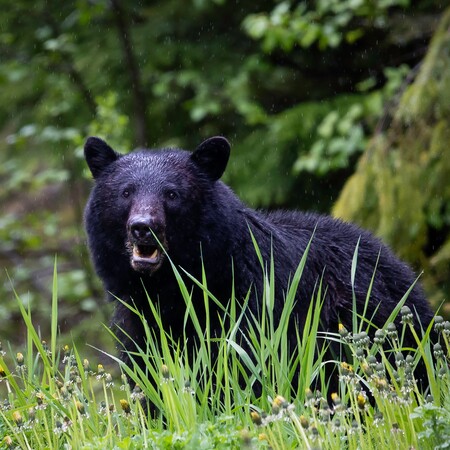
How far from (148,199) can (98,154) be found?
1.84 feet

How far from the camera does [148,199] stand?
470cm

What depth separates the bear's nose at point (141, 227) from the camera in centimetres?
441

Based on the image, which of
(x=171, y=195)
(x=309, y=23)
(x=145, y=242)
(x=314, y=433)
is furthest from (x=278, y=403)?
(x=309, y=23)

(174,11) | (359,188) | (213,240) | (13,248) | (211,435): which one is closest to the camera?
(211,435)

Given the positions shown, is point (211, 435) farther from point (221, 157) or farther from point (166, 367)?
point (221, 157)

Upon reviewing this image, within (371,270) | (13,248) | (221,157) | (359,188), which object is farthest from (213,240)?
(13,248)

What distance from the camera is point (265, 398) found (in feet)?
11.0

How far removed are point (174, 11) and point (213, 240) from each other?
18.1 feet

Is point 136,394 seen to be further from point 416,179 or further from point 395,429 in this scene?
point 416,179

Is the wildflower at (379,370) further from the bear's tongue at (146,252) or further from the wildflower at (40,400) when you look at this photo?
the bear's tongue at (146,252)

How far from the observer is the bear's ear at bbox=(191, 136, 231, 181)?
4996 mm

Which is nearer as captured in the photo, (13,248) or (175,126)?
(175,126)

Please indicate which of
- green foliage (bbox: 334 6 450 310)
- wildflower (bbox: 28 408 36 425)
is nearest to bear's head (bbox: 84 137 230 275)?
wildflower (bbox: 28 408 36 425)

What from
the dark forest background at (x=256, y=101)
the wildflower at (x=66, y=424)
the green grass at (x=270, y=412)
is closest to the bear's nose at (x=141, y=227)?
the green grass at (x=270, y=412)
